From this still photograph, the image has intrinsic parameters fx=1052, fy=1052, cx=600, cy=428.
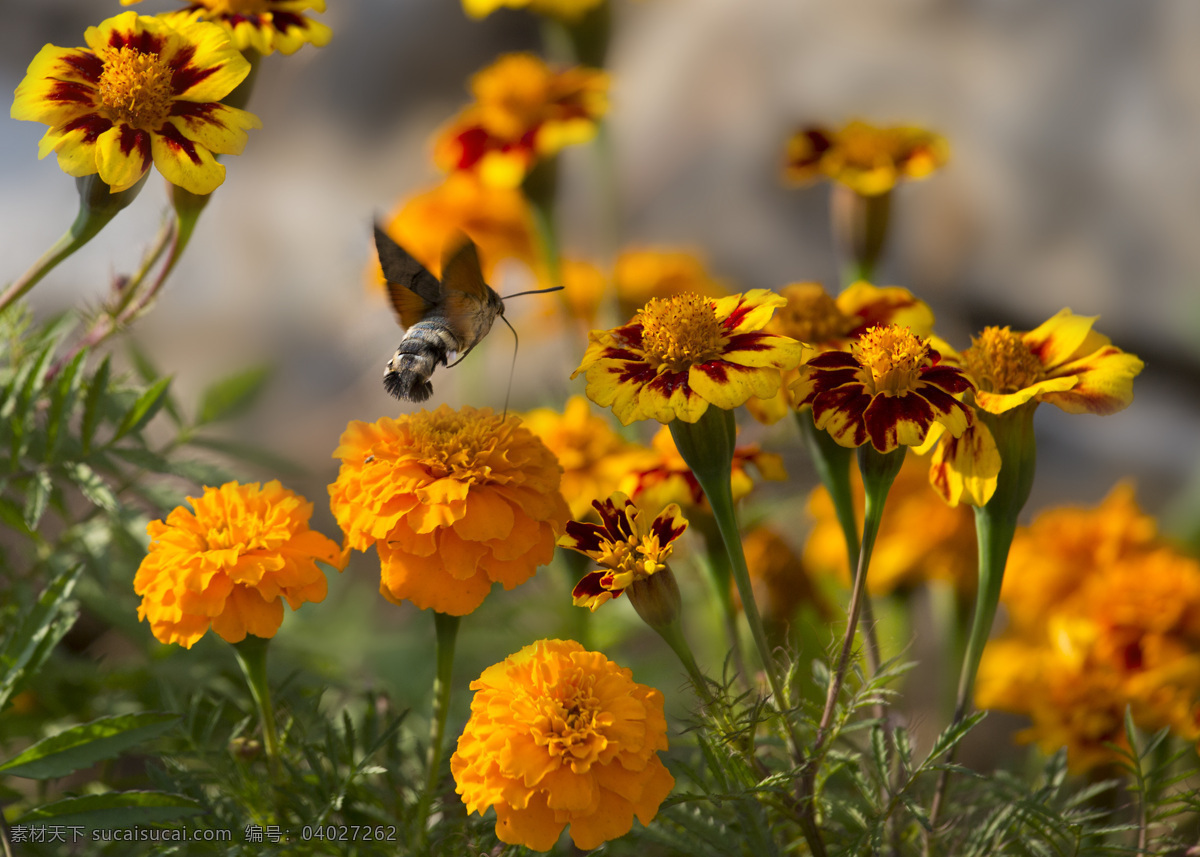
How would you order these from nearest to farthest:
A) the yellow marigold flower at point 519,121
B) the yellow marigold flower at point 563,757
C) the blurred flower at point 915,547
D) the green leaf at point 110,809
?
1. the yellow marigold flower at point 563,757
2. the green leaf at point 110,809
3. the blurred flower at point 915,547
4. the yellow marigold flower at point 519,121

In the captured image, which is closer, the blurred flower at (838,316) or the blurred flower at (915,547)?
the blurred flower at (838,316)

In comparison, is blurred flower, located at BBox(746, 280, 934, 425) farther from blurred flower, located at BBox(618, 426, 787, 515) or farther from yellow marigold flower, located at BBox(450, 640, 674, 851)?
yellow marigold flower, located at BBox(450, 640, 674, 851)

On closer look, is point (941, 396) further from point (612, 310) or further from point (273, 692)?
point (612, 310)

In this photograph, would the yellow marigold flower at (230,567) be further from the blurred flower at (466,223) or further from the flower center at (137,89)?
the blurred flower at (466,223)

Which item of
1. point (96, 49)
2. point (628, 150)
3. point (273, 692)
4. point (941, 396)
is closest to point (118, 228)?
point (96, 49)

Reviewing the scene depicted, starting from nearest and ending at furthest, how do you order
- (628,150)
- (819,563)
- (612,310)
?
(819,563) → (612,310) → (628,150)

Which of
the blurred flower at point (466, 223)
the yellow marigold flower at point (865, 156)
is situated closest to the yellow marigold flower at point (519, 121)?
the blurred flower at point (466, 223)
